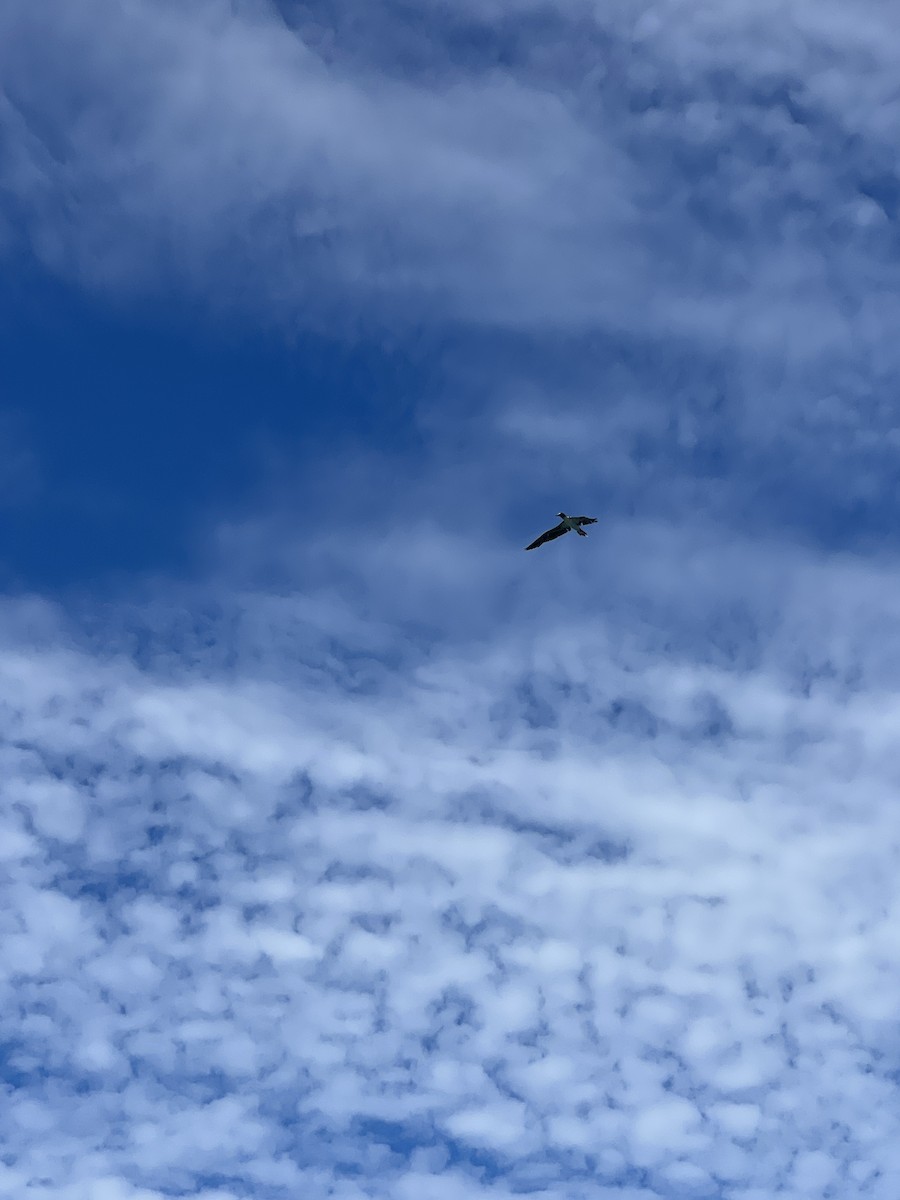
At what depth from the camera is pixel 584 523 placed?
59.4 meters

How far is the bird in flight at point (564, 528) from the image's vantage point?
194 ft

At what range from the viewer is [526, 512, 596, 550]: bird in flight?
59.1 m

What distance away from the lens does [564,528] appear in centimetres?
6016
